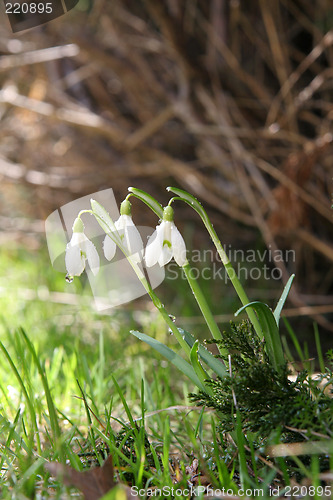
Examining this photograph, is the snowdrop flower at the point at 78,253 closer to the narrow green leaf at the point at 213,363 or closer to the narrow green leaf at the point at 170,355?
the narrow green leaf at the point at 170,355

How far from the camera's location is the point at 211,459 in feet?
3.11

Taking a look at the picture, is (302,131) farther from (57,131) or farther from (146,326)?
(57,131)

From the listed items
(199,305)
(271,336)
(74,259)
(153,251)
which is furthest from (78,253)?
(271,336)

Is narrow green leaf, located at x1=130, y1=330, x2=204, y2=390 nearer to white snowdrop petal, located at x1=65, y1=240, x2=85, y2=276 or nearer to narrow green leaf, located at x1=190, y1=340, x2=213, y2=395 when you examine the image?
narrow green leaf, located at x1=190, y1=340, x2=213, y2=395

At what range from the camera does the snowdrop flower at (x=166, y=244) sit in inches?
35.3

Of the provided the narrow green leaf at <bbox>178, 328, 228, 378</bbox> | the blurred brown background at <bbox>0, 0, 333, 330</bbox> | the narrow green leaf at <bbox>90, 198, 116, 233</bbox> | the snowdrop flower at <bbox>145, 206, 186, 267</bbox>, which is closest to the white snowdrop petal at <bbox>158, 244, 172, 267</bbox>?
the snowdrop flower at <bbox>145, 206, 186, 267</bbox>

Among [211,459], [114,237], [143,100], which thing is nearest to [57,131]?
[143,100]

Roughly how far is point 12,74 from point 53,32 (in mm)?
478

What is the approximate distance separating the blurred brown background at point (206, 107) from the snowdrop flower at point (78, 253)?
1241 mm

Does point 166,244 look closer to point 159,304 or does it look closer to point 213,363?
point 159,304

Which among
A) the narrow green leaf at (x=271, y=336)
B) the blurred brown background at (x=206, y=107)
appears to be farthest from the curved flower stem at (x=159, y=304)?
the blurred brown background at (x=206, y=107)

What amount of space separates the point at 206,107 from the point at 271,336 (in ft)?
5.57

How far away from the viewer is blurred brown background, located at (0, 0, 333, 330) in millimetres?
2197

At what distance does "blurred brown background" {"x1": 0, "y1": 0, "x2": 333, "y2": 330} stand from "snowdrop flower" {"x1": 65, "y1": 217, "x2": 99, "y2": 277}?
1241 mm
